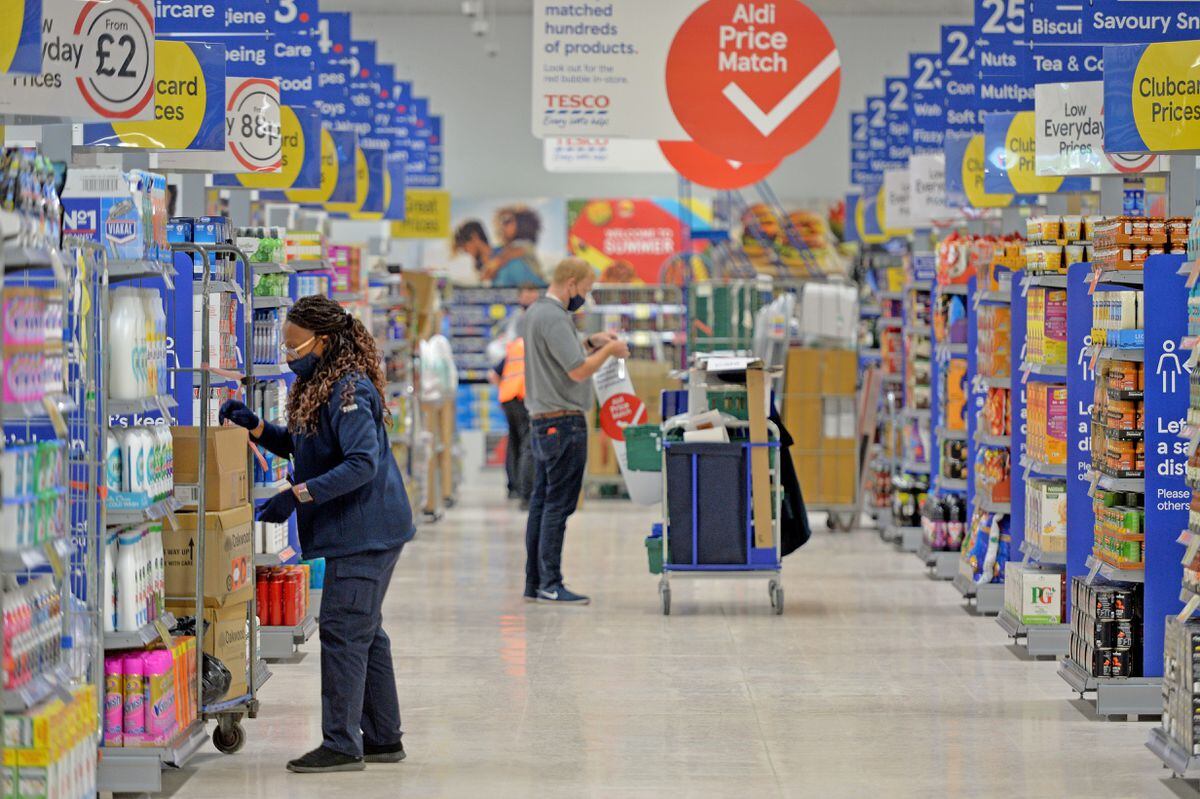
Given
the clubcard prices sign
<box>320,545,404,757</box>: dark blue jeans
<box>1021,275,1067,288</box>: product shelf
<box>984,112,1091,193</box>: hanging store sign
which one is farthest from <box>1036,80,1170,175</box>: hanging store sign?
<box>320,545,404,757</box>: dark blue jeans

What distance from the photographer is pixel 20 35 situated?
186 inches

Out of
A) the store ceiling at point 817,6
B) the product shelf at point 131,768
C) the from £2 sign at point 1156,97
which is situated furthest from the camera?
the store ceiling at point 817,6

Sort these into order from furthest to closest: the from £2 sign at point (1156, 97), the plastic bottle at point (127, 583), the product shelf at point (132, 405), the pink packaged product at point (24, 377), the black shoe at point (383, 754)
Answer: the from £2 sign at point (1156, 97)
the black shoe at point (383, 754)
the plastic bottle at point (127, 583)
the product shelf at point (132, 405)
the pink packaged product at point (24, 377)

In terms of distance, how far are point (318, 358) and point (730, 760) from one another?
1973 mm

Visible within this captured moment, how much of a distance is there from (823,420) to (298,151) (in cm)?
562

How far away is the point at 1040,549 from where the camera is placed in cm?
811

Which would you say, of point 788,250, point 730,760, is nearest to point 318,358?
point 730,760

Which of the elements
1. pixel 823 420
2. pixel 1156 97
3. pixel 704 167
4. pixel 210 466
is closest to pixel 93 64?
pixel 210 466

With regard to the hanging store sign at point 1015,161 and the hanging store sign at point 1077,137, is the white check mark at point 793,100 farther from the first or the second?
the hanging store sign at point 1077,137

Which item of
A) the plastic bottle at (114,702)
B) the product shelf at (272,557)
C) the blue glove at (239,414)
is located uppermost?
the blue glove at (239,414)

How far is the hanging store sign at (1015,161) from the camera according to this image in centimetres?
944

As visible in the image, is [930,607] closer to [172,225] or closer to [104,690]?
[172,225]

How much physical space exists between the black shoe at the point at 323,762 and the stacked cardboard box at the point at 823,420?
8000mm

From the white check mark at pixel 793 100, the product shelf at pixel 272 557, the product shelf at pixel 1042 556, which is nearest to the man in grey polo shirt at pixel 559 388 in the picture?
the white check mark at pixel 793 100
